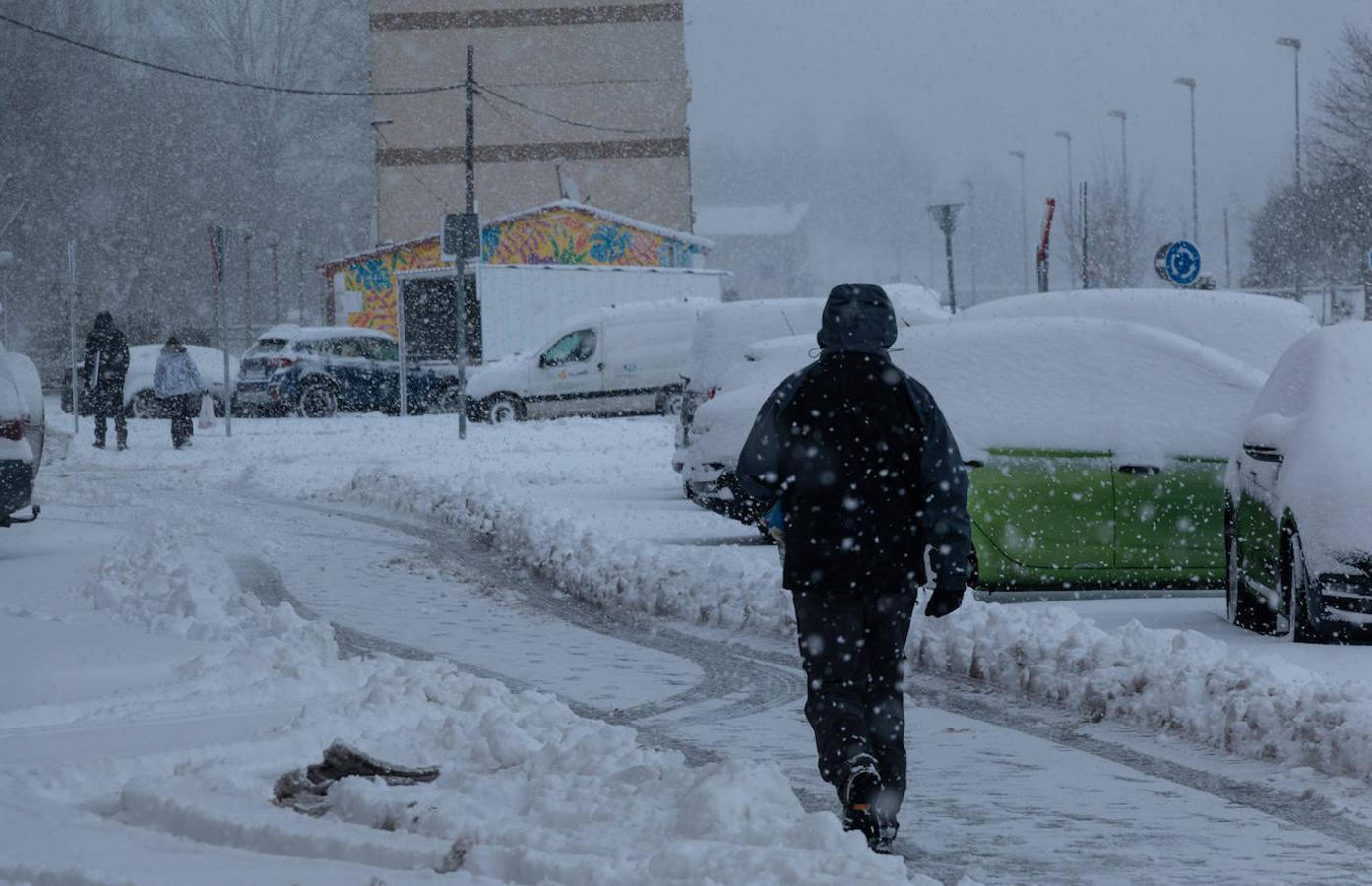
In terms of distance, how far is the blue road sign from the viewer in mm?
22297

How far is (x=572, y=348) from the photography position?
111ft

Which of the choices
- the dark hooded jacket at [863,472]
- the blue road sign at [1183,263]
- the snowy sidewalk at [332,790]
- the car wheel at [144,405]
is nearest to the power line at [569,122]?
the car wheel at [144,405]

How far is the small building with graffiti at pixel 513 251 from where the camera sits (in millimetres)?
49688

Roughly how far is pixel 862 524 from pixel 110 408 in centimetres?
2474

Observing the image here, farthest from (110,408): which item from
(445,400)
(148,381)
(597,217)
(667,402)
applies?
(597,217)

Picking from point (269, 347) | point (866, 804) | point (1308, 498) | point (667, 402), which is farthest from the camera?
point (269, 347)

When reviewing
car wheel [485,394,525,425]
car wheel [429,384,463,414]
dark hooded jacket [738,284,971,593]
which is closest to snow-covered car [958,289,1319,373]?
dark hooded jacket [738,284,971,593]

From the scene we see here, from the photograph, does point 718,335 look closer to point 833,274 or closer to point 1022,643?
point 1022,643

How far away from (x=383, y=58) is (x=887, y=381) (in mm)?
→ 59482

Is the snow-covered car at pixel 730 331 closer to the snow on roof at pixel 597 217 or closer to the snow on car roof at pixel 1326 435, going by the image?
the snow on car roof at pixel 1326 435

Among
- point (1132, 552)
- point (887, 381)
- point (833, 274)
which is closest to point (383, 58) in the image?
point (1132, 552)

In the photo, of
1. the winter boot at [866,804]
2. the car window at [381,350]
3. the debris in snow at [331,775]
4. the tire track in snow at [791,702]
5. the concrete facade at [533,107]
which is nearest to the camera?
the winter boot at [866,804]

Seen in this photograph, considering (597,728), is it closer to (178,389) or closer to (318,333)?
(178,389)

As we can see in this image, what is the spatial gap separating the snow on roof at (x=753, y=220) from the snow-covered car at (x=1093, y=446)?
138 metres
